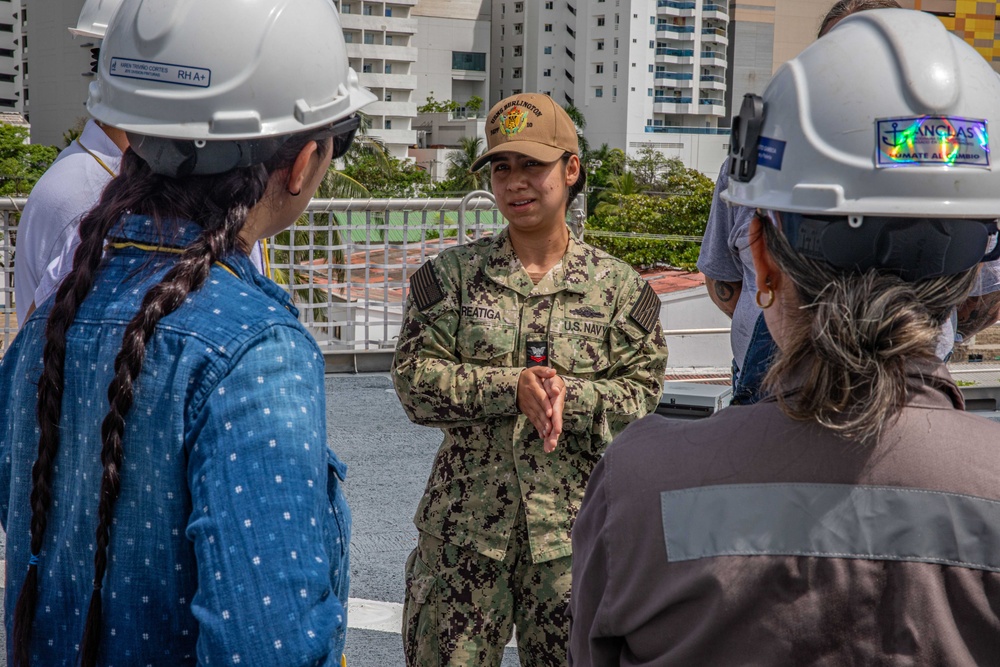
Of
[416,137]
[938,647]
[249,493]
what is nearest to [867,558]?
[938,647]

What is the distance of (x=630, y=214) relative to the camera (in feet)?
148

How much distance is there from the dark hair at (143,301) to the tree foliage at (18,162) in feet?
179

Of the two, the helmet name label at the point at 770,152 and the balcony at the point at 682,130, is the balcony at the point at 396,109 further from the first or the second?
the helmet name label at the point at 770,152

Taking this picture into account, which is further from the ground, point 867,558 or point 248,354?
point 248,354

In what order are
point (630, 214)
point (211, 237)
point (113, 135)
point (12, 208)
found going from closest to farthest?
point (211, 237)
point (113, 135)
point (12, 208)
point (630, 214)

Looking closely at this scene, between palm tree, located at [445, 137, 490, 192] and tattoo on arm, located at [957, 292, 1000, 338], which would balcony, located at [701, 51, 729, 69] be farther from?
tattoo on arm, located at [957, 292, 1000, 338]

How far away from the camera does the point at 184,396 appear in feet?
4.60

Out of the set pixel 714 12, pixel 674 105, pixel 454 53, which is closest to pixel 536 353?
pixel 674 105

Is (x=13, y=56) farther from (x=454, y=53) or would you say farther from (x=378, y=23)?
(x=454, y=53)

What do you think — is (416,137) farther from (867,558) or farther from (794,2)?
(867,558)

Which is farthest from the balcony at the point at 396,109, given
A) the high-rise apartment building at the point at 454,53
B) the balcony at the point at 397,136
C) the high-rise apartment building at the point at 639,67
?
the high-rise apartment building at the point at 639,67

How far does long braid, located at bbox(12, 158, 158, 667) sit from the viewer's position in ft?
4.87

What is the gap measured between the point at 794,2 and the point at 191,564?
Result: 102571 mm

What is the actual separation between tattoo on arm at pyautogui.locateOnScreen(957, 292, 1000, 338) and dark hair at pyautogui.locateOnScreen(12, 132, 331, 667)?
211 cm
